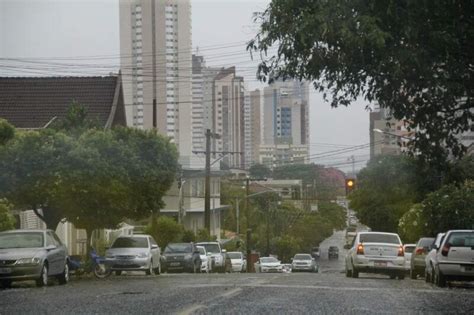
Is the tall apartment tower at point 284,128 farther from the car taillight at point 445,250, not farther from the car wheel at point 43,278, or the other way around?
the car wheel at point 43,278

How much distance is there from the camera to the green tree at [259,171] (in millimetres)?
93031

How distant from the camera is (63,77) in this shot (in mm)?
54125

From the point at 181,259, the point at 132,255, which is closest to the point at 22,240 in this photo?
the point at 132,255

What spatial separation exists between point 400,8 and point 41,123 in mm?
39050

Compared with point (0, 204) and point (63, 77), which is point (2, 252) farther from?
point (63, 77)

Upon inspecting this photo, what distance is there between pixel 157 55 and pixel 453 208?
3443cm

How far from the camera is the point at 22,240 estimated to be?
2425cm

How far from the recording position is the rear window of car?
23.3 metres

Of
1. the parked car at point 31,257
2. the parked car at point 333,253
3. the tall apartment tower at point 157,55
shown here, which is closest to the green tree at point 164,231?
the tall apartment tower at point 157,55

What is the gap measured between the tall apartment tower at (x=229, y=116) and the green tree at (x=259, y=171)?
2518mm

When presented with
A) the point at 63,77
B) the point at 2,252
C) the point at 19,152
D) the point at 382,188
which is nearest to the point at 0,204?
the point at 19,152

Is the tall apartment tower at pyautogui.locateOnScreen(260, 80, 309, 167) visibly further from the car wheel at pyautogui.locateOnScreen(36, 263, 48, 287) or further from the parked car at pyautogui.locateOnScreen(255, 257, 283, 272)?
the car wheel at pyautogui.locateOnScreen(36, 263, 48, 287)

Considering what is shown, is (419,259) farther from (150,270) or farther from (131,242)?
(131,242)

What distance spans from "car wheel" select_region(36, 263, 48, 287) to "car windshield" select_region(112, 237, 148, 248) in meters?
10.0
